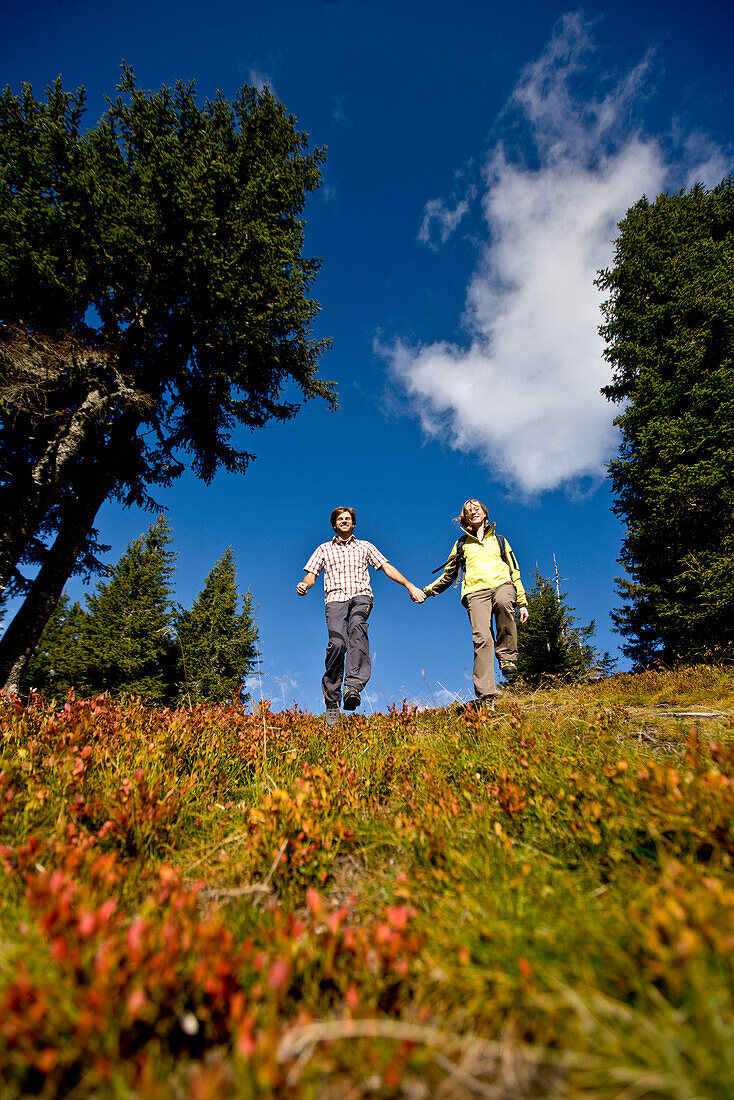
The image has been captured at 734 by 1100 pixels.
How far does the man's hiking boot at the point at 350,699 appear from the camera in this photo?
5797 mm

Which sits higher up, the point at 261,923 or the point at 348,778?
the point at 348,778

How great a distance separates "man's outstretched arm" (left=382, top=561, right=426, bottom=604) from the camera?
22.8ft

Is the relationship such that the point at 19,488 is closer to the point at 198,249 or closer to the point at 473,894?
the point at 198,249

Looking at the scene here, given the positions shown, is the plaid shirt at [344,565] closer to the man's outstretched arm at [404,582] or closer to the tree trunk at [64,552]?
the man's outstretched arm at [404,582]

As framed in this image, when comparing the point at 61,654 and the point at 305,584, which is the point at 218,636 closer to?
the point at 61,654

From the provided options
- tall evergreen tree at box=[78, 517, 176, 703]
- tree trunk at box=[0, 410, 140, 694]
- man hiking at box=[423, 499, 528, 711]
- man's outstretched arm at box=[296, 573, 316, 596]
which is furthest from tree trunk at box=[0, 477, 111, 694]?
tall evergreen tree at box=[78, 517, 176, 703]

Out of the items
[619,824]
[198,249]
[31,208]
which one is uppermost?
[198,249]

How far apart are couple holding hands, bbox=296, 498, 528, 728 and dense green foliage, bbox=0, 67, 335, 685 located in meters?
6.49

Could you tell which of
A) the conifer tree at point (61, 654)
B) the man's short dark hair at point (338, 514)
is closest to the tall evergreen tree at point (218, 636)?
the conifer tree at point (61, 654)

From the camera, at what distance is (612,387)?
49.5 ft

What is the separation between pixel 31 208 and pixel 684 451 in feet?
50.2

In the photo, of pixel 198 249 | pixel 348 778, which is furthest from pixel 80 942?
pixel 198 249

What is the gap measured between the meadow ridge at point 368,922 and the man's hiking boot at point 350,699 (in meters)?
2.30

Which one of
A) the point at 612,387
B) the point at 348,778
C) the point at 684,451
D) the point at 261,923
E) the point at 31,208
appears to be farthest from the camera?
the point at 612,387
